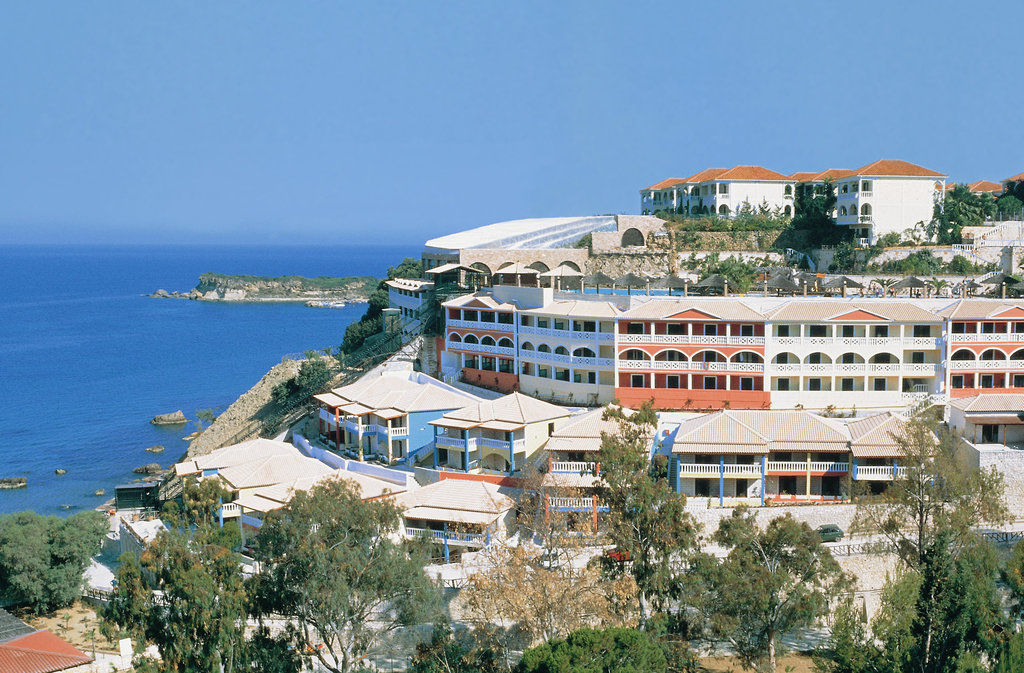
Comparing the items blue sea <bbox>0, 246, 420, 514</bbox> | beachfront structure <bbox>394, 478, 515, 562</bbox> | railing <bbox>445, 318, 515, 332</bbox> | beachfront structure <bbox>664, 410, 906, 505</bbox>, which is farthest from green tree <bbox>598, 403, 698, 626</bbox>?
blue sea <bbox>0, 246, 420, 514</bbox>

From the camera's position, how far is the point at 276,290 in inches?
7205

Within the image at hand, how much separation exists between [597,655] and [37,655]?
1371 centimetres

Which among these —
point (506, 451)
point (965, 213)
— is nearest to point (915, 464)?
point (506, 451)

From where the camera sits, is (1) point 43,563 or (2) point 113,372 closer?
(1) point 43,563

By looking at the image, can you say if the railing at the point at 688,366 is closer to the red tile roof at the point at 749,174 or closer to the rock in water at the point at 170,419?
the red tile roof at the point at 749,174

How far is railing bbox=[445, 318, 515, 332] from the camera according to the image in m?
46.5

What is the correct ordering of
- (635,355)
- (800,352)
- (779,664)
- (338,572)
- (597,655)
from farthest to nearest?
(635,355), (800,352), (779,664), (338,572), (597,655)

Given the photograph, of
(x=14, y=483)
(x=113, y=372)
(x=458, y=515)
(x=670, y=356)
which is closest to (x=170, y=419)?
(x=14, y=483)

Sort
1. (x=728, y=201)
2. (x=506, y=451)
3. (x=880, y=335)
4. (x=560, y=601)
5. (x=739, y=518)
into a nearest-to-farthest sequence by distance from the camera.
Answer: (x=560, y=601)
(x=739, y=518)
(x=506, y=451)
(x=880, y=335)
(x=728, y=201)

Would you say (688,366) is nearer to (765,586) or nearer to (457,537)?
(457,537)

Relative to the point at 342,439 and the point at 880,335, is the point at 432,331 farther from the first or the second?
the point at 880,335

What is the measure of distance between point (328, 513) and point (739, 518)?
34.9ft

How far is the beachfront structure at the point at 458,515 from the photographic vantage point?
107ft

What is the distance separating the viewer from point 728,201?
66.4 meters
